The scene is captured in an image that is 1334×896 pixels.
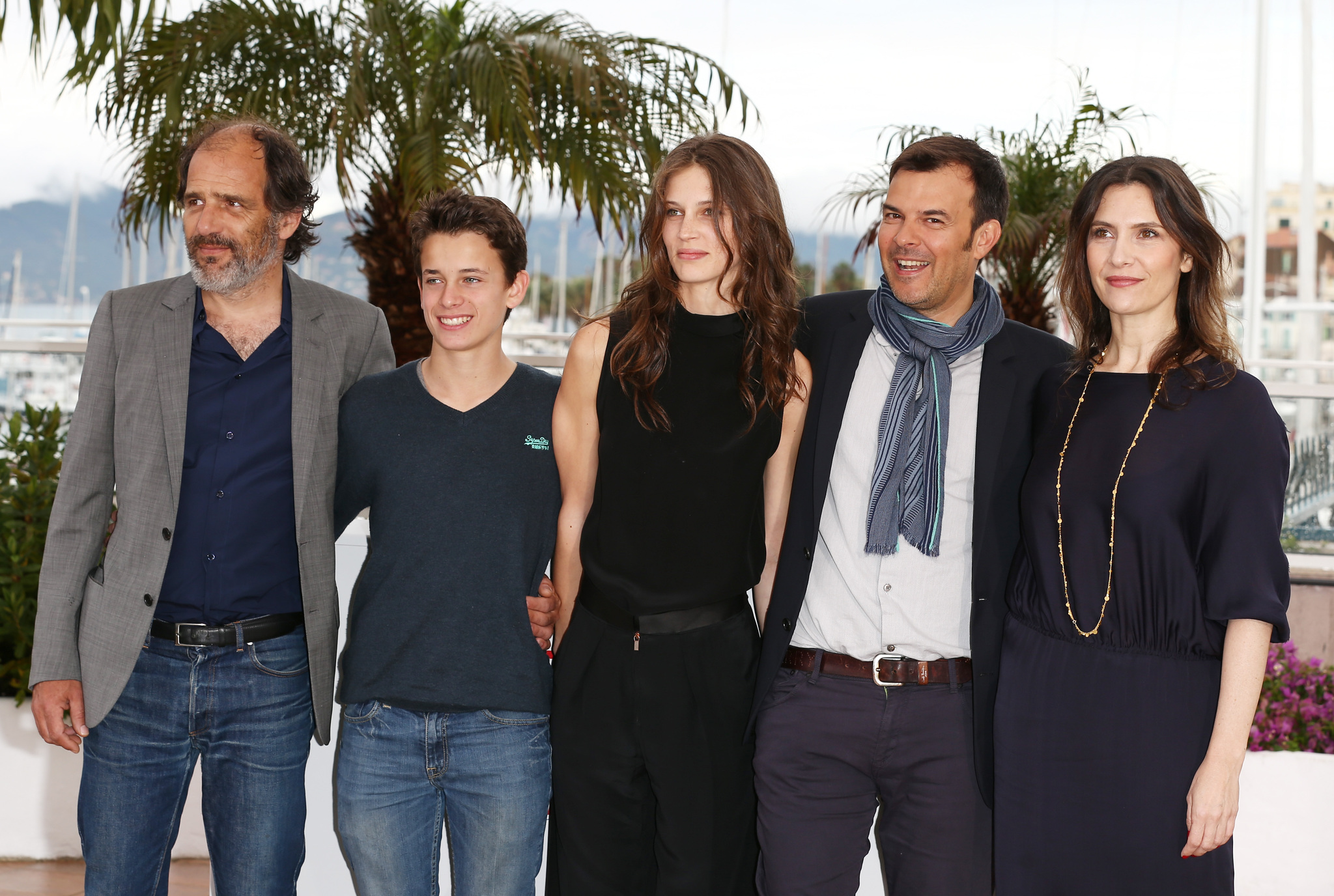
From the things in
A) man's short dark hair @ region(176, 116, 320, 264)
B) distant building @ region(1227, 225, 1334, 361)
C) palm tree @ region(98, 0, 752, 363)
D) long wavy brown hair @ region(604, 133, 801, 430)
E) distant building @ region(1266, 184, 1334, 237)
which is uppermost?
distant building @ region(1266, 184, 1334, 237)

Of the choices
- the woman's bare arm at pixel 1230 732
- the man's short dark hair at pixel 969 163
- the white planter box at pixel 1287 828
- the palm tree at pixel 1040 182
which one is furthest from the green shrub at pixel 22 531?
the palm tree at pixel 1040 182

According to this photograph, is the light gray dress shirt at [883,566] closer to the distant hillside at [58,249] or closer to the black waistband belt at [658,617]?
the black waistband belt at [658,617]

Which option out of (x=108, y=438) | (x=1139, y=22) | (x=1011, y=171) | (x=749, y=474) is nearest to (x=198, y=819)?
(x=108, y=438)

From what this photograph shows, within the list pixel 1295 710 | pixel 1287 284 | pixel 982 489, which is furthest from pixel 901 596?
pixel 1287 284

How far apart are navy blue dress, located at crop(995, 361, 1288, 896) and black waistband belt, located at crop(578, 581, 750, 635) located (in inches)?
21.3

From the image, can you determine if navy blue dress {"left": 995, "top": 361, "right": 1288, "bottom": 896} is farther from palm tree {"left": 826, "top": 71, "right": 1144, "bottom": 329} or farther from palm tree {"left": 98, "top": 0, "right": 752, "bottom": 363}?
palm tree {"left": 826, "top": 71, "right": 1144, "bottom": 329}

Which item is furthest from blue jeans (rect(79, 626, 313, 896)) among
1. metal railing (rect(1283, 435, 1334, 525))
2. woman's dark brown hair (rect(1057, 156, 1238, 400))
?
metal railing (rect(1283, 435, 1334, 525))

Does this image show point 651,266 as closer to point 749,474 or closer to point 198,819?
point 749,474

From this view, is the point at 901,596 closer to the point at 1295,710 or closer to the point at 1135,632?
the point at 1135,632

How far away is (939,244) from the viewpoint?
208cm

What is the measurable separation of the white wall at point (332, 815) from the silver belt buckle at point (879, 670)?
675 millimetres

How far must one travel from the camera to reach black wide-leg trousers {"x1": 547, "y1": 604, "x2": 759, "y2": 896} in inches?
74.4

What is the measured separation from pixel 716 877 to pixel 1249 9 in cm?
1512

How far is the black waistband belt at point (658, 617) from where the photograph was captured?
6.22 ft
